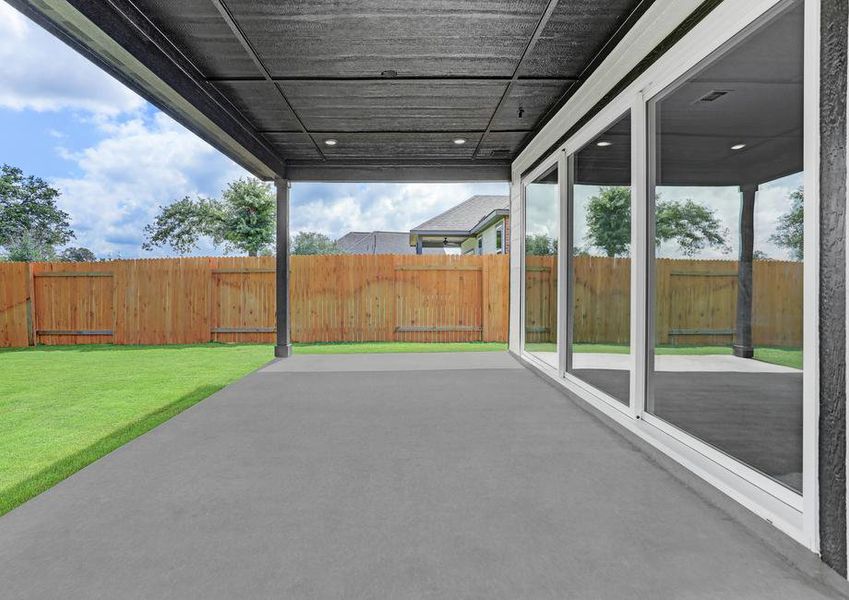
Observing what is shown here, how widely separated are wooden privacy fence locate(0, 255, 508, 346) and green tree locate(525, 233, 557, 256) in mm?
2259

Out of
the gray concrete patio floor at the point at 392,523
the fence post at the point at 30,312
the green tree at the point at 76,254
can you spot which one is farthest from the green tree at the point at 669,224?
the green tree at the point at 76,254

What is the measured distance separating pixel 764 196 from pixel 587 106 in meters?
2.87

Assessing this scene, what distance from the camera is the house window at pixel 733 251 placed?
305cm

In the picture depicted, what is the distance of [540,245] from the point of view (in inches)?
231

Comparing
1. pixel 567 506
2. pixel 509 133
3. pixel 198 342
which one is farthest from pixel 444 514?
pixel 198 342

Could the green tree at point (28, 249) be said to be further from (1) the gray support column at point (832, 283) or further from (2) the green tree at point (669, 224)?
(1) the gray support column at point (832, 283)

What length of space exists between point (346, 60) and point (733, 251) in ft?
17.0

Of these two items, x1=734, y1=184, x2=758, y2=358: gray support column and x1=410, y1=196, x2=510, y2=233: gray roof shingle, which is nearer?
x1=734, y1=184, x2=758, y2=358: gray support column

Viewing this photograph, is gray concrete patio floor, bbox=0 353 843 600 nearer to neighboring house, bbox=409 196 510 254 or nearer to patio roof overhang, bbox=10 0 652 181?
patio roof overhang, bbox=10 0 652 181

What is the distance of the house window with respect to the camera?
120 inches

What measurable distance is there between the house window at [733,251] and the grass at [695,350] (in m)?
0.03

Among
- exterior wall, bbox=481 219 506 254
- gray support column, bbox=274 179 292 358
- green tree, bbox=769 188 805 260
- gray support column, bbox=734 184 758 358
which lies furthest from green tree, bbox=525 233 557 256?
exterior wall, bbox=481 219 506 254

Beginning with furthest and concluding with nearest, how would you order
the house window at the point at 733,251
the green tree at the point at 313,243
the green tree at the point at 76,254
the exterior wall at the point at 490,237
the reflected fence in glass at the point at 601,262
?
the green tree at the point at 313,243, the green tree at the point at 76,254, the exterior wall at the point at 490,237, the reflected fence in glass at the point at 601,262, the house window at the point at 733,251

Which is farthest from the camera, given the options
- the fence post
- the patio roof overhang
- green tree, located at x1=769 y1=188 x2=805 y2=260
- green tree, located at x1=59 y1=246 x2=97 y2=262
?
green tree, located at x1=59 y1=246 x2=97 y2=262
